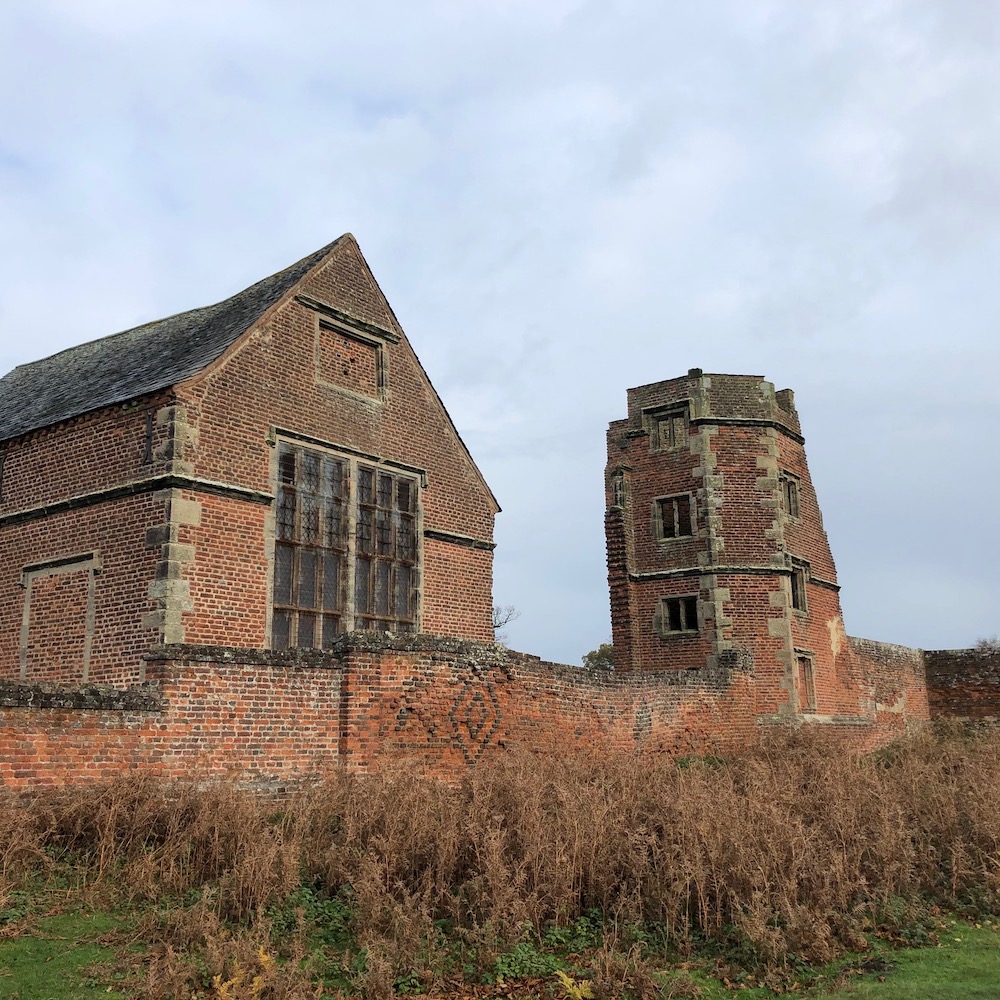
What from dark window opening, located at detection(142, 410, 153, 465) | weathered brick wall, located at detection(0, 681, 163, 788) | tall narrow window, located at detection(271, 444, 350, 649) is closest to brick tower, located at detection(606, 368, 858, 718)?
tall narrow window, located at detection(271, 444, 350, 649)

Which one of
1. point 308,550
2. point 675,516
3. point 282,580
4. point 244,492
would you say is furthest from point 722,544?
point 244,492

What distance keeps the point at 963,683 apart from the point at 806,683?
9490mm

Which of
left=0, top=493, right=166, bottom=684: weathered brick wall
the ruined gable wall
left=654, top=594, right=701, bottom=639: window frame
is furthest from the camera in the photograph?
left=654, top=594, right=701, bottom=639: window frame

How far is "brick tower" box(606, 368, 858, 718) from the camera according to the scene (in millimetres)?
23219

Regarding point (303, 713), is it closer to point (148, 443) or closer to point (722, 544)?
point (148, 443)

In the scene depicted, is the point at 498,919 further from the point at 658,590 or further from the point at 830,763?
the point at 658,590

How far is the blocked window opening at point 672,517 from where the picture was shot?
2430 centimetres

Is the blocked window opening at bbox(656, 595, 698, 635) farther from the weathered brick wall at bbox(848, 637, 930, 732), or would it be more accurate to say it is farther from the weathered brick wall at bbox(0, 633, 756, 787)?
the weathered brick wall at bbox(0, 633, 756, 787)

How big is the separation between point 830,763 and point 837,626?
1435 centimetres

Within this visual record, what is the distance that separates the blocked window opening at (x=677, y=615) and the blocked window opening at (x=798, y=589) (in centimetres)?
263

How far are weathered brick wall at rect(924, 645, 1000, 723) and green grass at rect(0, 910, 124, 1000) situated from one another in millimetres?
28527

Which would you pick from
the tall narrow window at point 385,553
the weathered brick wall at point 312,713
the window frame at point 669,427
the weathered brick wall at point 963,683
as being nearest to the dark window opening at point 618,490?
the window frame at point 669,427

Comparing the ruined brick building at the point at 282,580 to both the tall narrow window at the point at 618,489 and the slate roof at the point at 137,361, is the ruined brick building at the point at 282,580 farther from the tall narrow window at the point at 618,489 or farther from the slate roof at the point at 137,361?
the tall narrow window at the point at 618,489

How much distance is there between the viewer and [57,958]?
679 cm
